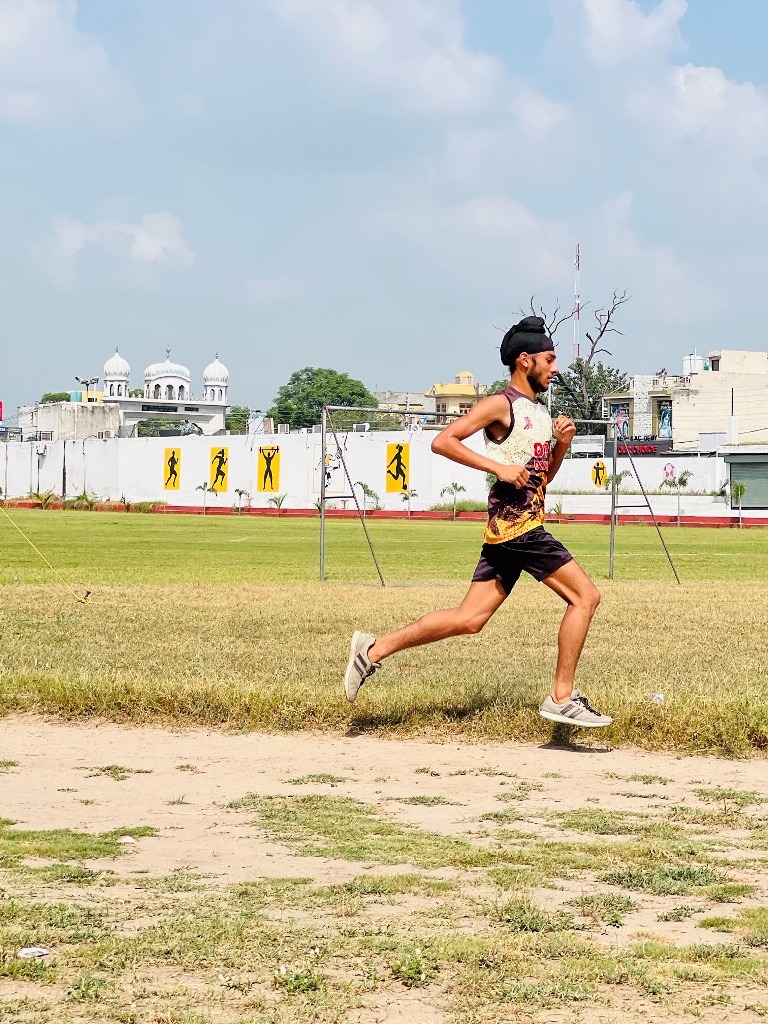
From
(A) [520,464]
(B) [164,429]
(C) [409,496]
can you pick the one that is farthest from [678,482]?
(A) [520,464]

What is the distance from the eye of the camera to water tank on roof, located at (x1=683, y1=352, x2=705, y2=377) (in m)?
102

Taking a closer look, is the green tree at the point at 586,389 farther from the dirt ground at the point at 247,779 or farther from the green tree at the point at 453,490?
the dirt ground at the point at 247,779

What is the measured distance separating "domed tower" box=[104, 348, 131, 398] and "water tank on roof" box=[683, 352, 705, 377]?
79790mm

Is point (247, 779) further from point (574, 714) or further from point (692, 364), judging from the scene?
point (692, 364)

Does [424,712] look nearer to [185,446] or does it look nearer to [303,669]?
[303,669]

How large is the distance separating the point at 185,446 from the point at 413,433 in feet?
54.7

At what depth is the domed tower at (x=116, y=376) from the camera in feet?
541

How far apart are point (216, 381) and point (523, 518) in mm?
161988

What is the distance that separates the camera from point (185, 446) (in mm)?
82250

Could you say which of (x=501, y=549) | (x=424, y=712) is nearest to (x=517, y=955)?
(x=501, y=549)

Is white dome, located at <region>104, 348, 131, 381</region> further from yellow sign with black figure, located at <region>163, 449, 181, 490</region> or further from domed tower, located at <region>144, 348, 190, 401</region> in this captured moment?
yellow sign with black figure, located at <region>163, 449, 181, 490</region>

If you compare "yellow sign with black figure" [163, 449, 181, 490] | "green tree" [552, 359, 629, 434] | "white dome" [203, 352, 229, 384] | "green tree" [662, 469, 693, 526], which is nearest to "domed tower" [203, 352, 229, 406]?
"white dome" [203, 352, 229, 384]

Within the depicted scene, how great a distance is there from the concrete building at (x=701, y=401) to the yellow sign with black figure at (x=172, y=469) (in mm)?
26930

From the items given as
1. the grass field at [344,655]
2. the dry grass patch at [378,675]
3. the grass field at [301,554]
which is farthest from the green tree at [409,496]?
the dry grass patch at [378,675]
